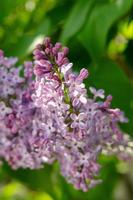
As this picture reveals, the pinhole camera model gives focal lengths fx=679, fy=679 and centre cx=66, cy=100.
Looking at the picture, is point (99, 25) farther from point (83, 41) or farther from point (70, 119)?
point (70, 119)

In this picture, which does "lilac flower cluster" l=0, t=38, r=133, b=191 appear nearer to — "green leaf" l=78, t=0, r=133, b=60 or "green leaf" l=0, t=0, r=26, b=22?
"green leaf" l=78, t=0, r=133, b=60

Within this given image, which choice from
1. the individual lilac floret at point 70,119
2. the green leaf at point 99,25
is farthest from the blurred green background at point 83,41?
the individual lilac floret at point 70,119

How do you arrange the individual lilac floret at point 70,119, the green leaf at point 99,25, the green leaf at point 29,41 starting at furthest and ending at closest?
the green leaf at point 29,41, the green leaf at point 99,25, the individual lilac floret at point 70,119

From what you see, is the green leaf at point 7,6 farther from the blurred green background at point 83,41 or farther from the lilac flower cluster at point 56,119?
the lilac flower cluster at point 56,119

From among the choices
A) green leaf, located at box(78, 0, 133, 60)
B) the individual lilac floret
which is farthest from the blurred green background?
the individual lilac floret

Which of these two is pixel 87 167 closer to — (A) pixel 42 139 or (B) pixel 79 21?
(A) pixel 42 139

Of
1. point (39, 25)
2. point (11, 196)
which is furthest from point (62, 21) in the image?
point (11, 196)

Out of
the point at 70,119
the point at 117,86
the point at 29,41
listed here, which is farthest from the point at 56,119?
the point at 29,41
